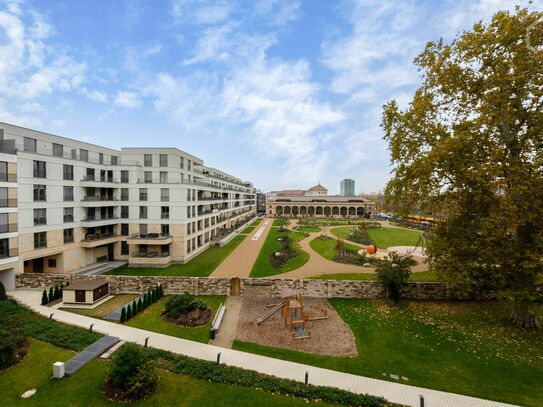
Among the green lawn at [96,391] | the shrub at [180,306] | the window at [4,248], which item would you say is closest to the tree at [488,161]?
the green lawn at [96,391]

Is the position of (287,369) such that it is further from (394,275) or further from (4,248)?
(4,248)

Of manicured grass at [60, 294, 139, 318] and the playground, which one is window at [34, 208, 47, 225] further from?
the playground

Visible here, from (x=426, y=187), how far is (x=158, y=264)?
1147 inches

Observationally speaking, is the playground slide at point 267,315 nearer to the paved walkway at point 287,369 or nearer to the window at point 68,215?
the paved walkway at point 287,369

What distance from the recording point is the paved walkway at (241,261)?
2892 cm

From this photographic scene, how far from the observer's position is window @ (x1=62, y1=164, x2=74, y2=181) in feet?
93.9

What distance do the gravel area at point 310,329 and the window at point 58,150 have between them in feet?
89.4

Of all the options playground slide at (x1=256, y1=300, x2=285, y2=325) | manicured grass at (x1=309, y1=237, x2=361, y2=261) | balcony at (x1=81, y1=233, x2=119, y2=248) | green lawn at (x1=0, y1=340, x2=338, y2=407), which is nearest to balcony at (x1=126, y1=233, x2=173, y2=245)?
balcony at (x1=81, y1=233, x2=119, y2=248)

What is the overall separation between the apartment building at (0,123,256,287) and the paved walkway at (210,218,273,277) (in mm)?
5727

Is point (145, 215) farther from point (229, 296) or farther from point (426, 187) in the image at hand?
point (426, 187)

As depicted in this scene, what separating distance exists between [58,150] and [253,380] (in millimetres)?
32257

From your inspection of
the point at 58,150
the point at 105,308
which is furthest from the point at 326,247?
the point at 58,150

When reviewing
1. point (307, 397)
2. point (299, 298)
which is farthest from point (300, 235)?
point (307, 397)

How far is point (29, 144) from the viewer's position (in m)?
26.3
